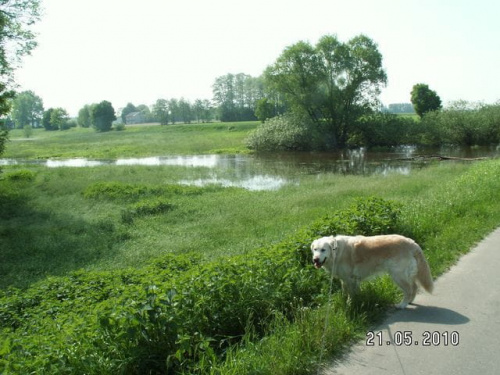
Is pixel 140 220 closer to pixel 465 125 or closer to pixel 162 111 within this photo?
pixel 465 125

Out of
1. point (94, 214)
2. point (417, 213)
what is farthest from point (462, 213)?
point (94, 214)

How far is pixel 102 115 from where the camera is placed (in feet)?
385

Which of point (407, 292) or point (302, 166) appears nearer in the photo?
point (407, 292)

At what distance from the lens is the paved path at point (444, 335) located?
4766 mm

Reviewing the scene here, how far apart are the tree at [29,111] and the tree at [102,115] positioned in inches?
1464

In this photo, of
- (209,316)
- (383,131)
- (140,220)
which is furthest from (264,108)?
(209,316)

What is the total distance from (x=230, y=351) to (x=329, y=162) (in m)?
38.8

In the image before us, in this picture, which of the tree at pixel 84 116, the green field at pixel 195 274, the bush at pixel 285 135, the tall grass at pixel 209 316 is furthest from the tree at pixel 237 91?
the tall grass at pixel 209 316

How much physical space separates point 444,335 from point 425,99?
74.5 meters

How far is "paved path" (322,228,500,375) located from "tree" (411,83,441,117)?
71.6m

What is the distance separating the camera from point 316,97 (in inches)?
2165

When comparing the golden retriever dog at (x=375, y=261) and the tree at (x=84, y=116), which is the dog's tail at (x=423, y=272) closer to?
the golden retriever dog at (x=375, y=261)

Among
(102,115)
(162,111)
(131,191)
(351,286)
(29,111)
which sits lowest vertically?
(131,191)

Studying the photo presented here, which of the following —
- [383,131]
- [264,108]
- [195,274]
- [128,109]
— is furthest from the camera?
[128,109]
